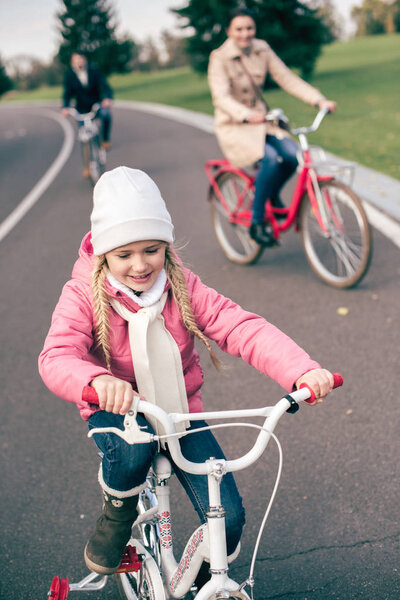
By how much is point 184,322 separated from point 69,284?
0.43m

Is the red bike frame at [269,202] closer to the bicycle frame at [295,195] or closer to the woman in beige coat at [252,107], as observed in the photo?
the bicycle frame at [295,195]

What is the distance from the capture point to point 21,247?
8.69 metres

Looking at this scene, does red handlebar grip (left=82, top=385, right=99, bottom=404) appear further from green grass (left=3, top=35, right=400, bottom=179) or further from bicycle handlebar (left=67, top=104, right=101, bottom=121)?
bicycle handlebar (left=67, top=104, right=101, bottom=121)

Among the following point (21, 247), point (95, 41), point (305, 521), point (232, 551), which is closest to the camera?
point (232, 551)

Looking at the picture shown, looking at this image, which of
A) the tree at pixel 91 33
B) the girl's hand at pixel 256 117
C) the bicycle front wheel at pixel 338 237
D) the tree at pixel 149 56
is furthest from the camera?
the tree at pixel 149 56

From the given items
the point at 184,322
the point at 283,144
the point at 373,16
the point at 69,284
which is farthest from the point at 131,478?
the point at 373,16

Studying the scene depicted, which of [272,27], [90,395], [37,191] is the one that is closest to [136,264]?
[90,395]

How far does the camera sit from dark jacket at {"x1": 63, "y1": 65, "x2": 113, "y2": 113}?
485 inches

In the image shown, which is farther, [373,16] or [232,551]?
[373,16]

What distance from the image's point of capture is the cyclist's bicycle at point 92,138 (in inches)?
478

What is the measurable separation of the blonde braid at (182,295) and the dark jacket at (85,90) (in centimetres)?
1035

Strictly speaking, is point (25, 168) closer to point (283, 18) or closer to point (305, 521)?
point (305, 521)

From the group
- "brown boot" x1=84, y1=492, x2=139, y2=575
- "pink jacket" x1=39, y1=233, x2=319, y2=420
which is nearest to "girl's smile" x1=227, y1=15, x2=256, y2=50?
"pink jacket" x1=39, y1=233, x2=319, y2=420

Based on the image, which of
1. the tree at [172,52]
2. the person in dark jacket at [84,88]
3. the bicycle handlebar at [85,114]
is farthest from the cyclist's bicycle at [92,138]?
the tree at [172,52]
